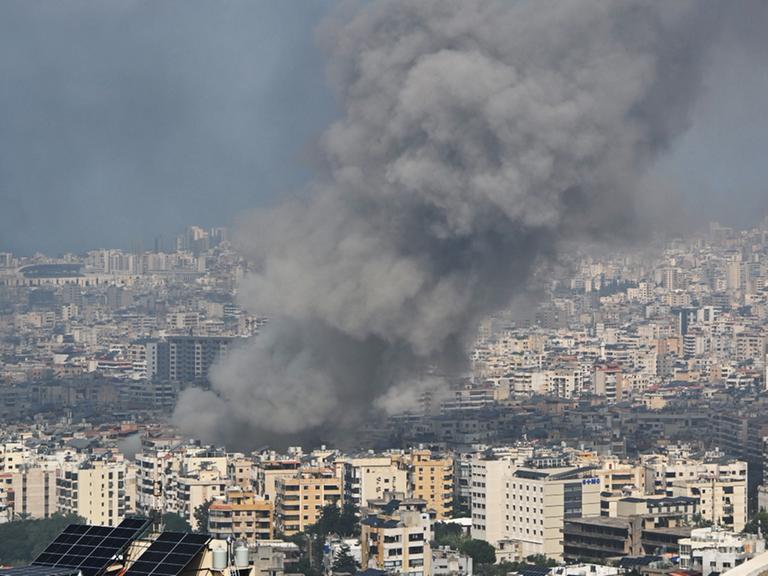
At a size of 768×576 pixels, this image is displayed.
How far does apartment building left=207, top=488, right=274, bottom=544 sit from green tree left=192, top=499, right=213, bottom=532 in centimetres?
21

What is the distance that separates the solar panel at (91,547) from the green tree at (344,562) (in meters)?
13.1

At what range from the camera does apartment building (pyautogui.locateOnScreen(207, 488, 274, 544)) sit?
25078 mm

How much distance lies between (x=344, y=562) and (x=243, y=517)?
3.28 meters

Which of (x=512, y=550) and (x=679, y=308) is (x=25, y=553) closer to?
(x=512, y=550)

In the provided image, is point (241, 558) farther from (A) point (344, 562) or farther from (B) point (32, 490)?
(B) point (32, 490)

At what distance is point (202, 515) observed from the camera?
26.6 meters

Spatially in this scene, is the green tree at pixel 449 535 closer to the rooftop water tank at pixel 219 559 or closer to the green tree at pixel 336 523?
the green tree at pixel 336 523

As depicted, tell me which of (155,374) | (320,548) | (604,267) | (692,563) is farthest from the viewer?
(604,267)

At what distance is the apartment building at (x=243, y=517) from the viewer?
25078 mm

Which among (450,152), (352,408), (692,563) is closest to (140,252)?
(352,408)

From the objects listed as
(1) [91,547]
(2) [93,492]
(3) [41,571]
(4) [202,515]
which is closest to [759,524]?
(4) [202,515]

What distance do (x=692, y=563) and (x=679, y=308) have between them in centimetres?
4841

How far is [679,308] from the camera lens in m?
68.8

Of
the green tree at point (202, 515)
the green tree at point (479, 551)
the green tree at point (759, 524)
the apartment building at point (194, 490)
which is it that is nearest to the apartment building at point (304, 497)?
the green tree at point (202, 515)
